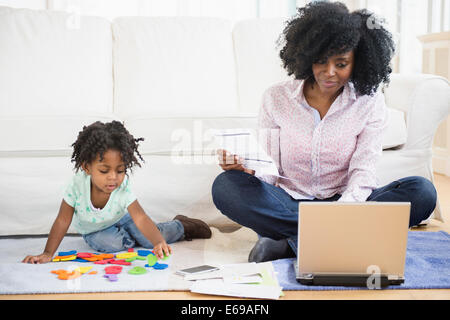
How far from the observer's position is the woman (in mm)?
1521

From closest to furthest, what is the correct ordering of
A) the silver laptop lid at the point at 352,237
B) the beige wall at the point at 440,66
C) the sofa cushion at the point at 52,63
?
the silver laptop lid at the point at 352,237 < the sofa cushion at the point at 52,63 < the beige wall at the point at 440,66

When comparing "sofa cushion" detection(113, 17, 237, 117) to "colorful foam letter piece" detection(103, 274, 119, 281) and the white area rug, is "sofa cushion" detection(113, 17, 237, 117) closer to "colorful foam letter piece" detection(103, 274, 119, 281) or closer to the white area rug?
the white area rug

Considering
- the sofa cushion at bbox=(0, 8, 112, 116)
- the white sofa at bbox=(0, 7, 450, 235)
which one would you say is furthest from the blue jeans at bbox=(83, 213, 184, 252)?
the sofa cushion at bbox=(0, 8, 112, 116)

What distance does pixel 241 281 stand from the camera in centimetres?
137

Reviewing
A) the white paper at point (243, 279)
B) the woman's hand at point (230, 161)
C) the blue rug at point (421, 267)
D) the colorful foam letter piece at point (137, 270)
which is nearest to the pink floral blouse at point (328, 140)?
the woman's hand at point (230, 161)

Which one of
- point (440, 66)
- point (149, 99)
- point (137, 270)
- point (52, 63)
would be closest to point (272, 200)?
point (137, 270)

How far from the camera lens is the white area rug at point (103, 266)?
53.6 inches

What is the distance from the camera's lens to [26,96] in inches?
90.9

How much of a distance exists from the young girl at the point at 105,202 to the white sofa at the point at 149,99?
Result: 21cm

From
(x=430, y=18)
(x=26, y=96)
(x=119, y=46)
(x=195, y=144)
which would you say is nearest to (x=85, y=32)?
(x=119, y=46)

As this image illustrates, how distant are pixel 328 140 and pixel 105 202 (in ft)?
2.30

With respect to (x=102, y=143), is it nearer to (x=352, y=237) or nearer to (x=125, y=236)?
(x=125, y=236)

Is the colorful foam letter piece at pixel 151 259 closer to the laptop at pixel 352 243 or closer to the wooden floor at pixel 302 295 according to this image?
the wooden floor at pixel 302 295

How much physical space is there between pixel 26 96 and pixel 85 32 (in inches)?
16.0
